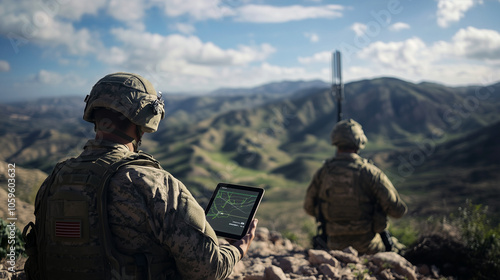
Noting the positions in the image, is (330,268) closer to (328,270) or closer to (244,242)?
(328,270)

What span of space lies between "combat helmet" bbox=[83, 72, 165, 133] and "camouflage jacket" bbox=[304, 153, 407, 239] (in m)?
3.94

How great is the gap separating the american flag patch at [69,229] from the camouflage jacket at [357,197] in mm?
4441

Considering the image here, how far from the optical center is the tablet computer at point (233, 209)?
8.98ft

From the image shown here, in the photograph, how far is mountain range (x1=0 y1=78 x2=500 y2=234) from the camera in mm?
46969

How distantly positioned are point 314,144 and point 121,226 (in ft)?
381

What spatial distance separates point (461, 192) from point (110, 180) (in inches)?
1695

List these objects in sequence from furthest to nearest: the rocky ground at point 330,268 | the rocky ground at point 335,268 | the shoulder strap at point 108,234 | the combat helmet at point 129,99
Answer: the rocky ground at point 335,268 → the rocky ground at point 330,268 → the combat helmet at point 129,99 → the shoulder strap at point 108,234

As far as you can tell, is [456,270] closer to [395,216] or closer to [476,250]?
[476,250]

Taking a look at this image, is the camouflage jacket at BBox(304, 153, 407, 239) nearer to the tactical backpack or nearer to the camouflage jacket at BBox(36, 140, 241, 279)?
the camouflage jacket at BBox(36, 140, 241, 279)

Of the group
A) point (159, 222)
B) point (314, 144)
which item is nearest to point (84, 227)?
point (159, 222)

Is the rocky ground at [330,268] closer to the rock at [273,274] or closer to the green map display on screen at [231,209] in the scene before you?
the rock at [273,274]

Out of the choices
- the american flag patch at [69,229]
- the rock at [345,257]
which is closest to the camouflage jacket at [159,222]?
the american flag patch at [69,229]

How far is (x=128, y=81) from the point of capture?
2.65 metres

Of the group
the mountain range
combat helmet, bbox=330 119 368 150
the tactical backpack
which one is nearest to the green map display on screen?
the tactical backpack
